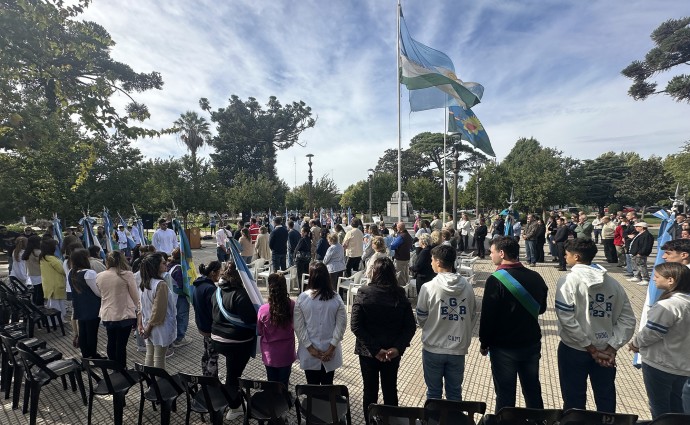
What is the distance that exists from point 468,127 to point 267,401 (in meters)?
15.5

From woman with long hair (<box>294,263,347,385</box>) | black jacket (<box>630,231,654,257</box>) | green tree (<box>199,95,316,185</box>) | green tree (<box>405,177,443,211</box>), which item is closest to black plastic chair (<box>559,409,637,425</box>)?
woman with long hair (<box>294,263,347,385</box>)

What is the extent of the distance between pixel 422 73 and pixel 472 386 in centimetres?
1085

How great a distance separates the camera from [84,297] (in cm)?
449

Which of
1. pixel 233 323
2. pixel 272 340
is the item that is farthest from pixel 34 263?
pixel 272 340

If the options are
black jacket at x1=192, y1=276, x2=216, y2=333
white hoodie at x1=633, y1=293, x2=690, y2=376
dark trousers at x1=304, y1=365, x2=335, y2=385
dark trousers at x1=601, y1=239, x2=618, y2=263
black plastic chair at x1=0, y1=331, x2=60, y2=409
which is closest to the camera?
white hoodie at x1=633, y1=293, x2=690, y2=376

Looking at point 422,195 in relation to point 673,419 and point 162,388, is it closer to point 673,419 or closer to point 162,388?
point 162,388

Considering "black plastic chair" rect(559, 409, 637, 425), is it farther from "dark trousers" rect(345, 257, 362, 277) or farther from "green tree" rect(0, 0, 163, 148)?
"dark trousers" rect(345, 257, 362, 277)

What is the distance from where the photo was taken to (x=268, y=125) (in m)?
55.1

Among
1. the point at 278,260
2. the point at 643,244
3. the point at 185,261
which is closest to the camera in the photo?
the point at 185,261

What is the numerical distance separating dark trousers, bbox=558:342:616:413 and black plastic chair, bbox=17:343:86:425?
4999 mm

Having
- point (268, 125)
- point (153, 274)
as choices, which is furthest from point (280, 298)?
point (268, 125)

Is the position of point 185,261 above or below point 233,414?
above

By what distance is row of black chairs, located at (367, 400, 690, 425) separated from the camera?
2.25 m

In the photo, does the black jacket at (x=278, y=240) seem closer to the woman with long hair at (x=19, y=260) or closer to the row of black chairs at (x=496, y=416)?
the woman with long hair at (x=19, y=260)
